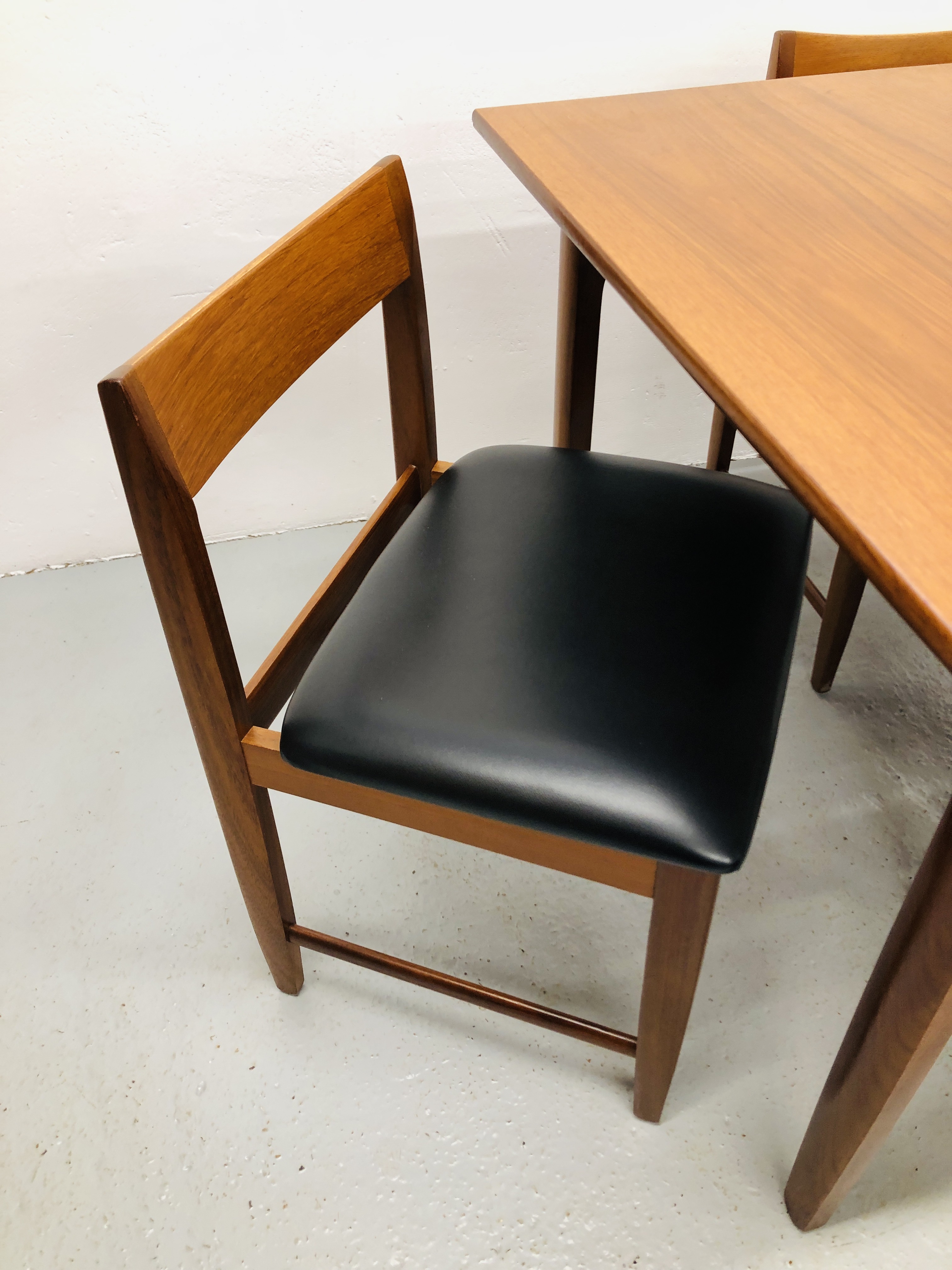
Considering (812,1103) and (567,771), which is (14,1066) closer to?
(567,771)

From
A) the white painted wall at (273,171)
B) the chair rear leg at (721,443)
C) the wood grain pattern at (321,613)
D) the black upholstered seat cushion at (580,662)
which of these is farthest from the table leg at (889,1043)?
the white painted wall at (273,171)

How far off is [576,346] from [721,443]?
419 millimetres

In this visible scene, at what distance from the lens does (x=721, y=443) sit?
1.36m

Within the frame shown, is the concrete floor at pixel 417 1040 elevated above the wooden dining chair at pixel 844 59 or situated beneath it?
situated beneath

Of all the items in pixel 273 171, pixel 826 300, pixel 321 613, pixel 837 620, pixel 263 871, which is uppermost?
pixel 826 300

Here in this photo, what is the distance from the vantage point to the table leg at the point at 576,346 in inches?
39.4

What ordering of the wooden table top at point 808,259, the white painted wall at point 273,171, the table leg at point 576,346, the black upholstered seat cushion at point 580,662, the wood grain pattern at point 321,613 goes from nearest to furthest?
the wooden table top at point 808,259 → the black upholstered seat cushion at point 580,662 → the wood grain pattern at point 321,613 → the table leg at point 576,346 → the white painted wall at point 273,171

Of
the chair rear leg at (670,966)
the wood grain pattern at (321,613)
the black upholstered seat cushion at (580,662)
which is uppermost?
the black upholstered seat cushion at (580,662)

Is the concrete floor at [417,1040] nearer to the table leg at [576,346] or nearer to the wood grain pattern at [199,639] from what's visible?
the wood grain pattern at [199,639]

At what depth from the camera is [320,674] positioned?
74 centimetres

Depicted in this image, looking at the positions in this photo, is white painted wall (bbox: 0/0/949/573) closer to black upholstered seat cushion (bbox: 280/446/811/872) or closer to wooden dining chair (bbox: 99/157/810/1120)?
wooden dining chair (bbox: 99/157/810/1120)

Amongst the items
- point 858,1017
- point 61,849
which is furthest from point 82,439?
point 858,1017

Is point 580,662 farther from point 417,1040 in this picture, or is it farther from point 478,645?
point 417,1040

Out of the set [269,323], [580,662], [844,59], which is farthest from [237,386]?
[844,59]
